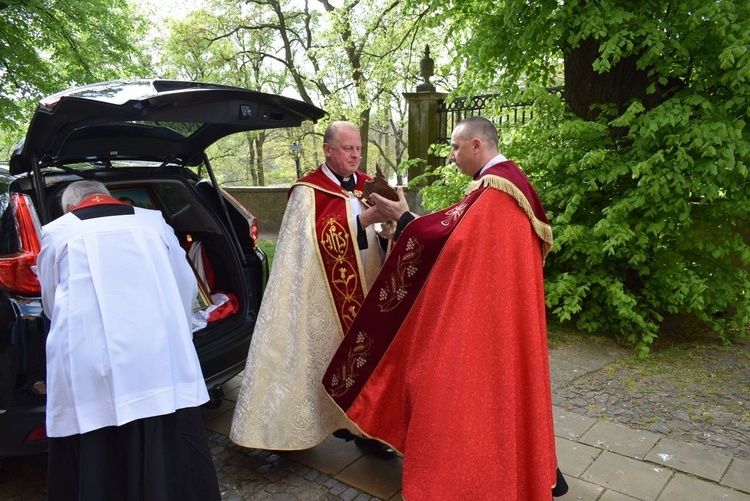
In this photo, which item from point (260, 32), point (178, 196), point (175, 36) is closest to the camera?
point (178, 196)

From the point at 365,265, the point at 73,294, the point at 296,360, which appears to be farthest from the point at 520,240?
the point at 73,294

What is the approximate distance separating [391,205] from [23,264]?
178 centimetres

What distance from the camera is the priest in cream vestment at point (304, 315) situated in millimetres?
2953

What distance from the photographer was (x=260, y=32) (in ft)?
73.3

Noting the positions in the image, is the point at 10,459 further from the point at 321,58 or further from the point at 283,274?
the point at 321,58

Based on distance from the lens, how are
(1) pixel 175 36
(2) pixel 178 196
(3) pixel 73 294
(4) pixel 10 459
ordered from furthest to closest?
(1) pixel 175 36, (2) pixel 178 196, (4) pixel 10 459, (3) pixel 73 294

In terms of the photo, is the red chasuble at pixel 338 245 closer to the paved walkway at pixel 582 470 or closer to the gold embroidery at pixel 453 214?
the gold embroidery at pixel 453 214

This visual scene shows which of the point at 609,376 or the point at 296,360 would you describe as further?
the point at 609,376

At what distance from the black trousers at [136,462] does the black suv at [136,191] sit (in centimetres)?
29

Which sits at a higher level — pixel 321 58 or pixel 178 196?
pixel 321 58

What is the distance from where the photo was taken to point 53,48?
1073 centimetres

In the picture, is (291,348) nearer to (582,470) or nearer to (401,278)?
(401,278)

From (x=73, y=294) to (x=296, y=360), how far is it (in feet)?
3.85

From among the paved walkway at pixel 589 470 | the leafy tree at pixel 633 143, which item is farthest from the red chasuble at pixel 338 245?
the leafy tree at pixel 633 143
